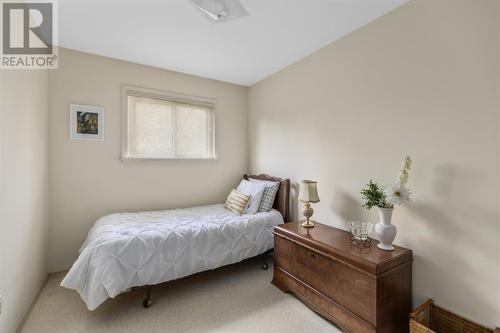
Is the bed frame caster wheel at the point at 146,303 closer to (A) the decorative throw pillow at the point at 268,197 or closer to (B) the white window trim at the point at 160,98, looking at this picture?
(A) the decorative throw pillow at the point at 268,197

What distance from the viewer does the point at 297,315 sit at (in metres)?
1.93

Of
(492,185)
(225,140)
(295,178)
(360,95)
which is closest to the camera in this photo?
(492,185)

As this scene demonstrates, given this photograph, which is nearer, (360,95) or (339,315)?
(339,315)

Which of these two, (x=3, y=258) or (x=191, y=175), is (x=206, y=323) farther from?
(x=191, y=175)

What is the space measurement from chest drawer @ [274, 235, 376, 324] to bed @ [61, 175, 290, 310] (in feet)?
1.44

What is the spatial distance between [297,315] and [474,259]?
52.1 inches

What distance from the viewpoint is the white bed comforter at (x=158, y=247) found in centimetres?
179

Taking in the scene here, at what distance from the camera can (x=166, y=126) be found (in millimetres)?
3188

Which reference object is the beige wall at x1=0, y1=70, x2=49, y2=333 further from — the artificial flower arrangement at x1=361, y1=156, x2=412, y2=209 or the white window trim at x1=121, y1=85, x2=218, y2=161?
the artificial flower arrangement at x1=361, y1=156, x2=412, y2=209

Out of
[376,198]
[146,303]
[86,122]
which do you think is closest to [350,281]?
[376,198]

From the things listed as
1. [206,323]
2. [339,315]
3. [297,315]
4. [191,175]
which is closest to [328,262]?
[339,315]
